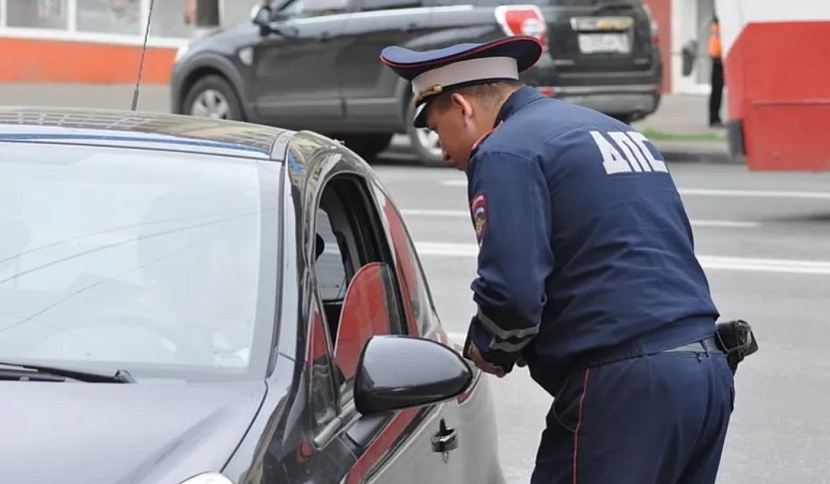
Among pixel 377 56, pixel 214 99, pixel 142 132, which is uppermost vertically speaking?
pixel 142 132

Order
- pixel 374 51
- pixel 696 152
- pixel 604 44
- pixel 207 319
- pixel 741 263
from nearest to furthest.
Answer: pixel 207 319
pixel 741 263
pixel 604 44
pixel 374 51
pixel 696 152

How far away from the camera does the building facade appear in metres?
25.8

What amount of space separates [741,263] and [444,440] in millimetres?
7444

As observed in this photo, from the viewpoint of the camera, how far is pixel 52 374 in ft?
10.1

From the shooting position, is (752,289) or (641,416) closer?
(641,416)

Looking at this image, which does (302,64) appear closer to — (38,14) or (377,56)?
(377,56)

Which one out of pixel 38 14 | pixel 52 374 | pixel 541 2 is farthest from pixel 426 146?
pixel 52 374

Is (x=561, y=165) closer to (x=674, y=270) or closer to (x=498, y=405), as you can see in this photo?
(x=674, y=270)

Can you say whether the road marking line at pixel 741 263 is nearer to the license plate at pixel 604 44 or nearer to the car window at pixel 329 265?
the license plate at pixel 604 44

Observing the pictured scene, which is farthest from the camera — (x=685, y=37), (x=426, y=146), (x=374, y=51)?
(x=685, y=37)

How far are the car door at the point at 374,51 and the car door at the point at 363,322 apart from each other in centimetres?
1182

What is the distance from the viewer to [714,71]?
67.0ft

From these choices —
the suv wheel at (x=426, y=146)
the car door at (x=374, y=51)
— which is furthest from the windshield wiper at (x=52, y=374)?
the suv wheel at (x=426, y=146)

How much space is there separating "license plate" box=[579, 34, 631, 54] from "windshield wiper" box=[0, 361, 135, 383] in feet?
42.6
